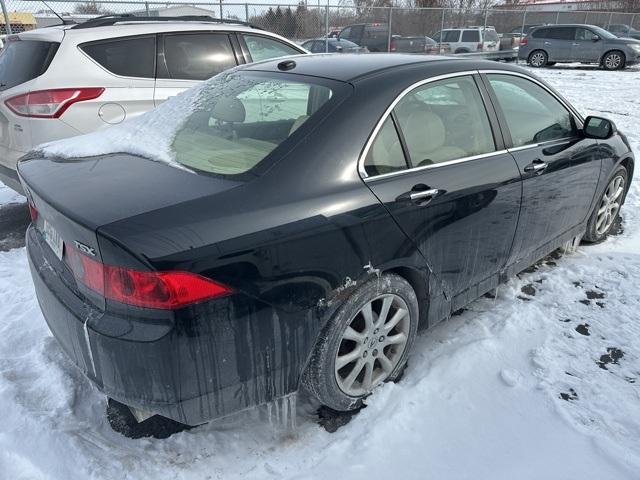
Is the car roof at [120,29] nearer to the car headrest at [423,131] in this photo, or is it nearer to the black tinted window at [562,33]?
the car headrest at [423,131]

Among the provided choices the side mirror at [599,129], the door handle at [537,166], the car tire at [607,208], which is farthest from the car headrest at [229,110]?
the car tire at [607,208]

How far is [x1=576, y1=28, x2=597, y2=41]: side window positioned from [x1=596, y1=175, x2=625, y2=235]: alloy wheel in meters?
18.2

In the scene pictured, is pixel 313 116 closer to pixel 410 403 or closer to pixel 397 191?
pixel 397 191

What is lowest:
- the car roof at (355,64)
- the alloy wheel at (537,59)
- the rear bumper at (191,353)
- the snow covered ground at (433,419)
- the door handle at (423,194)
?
the alloy wheel at (537,59)

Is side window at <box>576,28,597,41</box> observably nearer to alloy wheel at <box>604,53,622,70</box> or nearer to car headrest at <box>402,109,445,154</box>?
alloy wheel at <box>604,53,622,70</box>

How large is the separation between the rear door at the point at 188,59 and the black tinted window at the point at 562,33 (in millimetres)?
18490

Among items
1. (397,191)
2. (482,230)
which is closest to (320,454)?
(397,191)

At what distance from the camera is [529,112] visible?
10.9 ft

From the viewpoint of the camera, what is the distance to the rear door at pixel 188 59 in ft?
16.4

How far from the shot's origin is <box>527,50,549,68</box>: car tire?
2031cm

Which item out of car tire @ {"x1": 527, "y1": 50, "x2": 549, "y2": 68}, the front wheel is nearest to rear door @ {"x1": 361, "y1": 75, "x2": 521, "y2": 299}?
the front wheel

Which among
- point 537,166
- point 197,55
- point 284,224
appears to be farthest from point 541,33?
point 284,224

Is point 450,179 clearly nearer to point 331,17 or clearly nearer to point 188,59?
point 188,59

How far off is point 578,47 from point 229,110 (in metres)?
20.8
